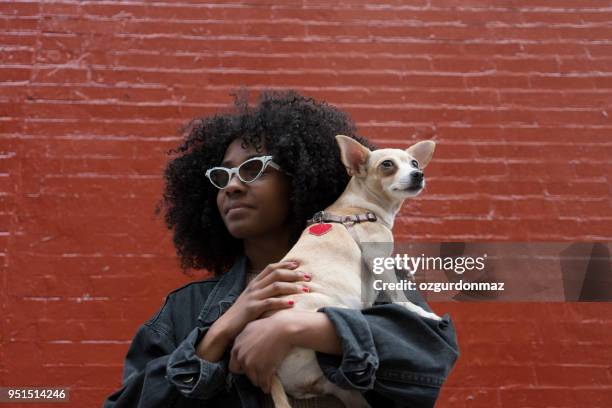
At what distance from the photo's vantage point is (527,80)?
397cm

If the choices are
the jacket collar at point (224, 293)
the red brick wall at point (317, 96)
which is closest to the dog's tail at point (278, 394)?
the jacket collar at point (224, 293)

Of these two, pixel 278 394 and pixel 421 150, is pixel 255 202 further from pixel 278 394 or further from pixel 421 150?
pixel 278 394

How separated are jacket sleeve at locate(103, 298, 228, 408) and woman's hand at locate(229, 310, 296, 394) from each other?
84 mm

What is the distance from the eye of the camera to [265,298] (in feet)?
5.86

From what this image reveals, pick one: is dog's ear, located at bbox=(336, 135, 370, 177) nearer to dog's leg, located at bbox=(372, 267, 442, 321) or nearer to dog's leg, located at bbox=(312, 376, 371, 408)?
dog's leg, located at bbox=(372, 267, 442, 321)

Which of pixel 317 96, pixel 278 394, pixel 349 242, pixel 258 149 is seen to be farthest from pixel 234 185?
pixel 317 96

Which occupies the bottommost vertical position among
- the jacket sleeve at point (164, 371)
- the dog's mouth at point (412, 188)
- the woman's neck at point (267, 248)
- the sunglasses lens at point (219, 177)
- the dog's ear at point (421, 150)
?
the jacket sleeve at point (164, 371)

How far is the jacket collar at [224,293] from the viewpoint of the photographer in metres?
2.06

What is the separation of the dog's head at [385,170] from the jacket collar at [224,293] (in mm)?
479

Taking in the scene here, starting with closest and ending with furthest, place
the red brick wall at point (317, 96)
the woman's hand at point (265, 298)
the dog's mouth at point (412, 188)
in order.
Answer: the woman's hand at point (265, 298), the dog's mouth at point (412, 188), the red brick wall at point (317, 96)

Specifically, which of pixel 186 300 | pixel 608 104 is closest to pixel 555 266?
pixel 608 104

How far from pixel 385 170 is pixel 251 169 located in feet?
1.41

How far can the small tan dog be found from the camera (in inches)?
67.1

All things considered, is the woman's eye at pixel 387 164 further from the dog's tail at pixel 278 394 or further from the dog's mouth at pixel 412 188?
the dog's tail at pixel 278 394
